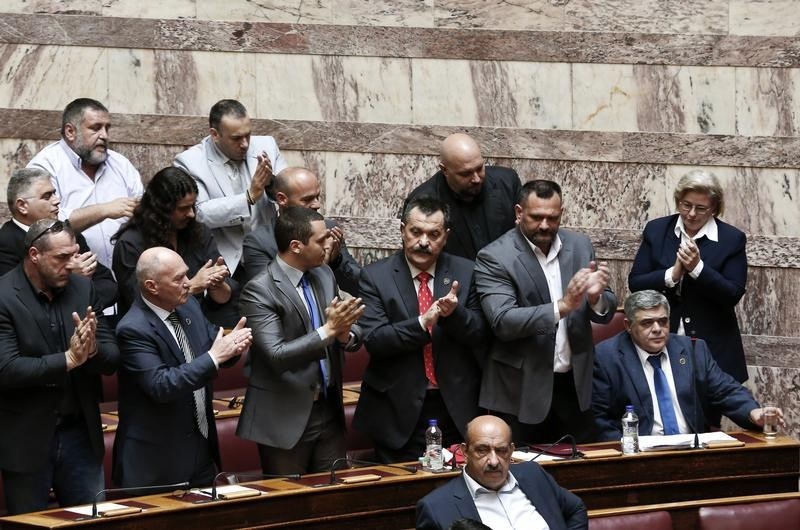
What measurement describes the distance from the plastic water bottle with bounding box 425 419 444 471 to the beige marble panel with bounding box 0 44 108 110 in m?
2.88

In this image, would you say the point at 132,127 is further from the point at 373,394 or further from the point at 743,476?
the point at 743,476

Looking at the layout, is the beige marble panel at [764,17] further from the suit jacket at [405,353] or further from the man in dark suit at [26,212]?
the man in dark suit at [26,212]

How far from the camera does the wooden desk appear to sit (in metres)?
4.53

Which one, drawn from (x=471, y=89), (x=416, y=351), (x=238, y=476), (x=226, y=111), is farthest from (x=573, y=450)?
(x=471, y=89)

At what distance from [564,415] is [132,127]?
9.08 ft

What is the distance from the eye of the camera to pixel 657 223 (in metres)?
6.40

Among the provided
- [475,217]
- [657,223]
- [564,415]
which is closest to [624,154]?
[657,223]

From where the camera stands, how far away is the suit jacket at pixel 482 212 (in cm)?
600

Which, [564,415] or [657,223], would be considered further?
[657,223]

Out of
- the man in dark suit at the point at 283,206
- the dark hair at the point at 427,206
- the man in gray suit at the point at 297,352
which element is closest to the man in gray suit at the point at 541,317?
the dark hair at the point at 427,206

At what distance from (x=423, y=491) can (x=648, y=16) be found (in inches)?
124

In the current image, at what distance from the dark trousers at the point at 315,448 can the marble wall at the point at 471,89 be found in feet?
7.09

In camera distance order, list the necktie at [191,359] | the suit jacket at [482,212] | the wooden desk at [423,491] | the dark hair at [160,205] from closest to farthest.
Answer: the wooden desk at [423,491], the necktie at [191,359], the dark hair at [160,205], the suit jacket at [482,212]

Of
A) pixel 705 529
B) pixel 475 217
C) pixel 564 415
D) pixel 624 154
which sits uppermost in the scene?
pixel 624 154
